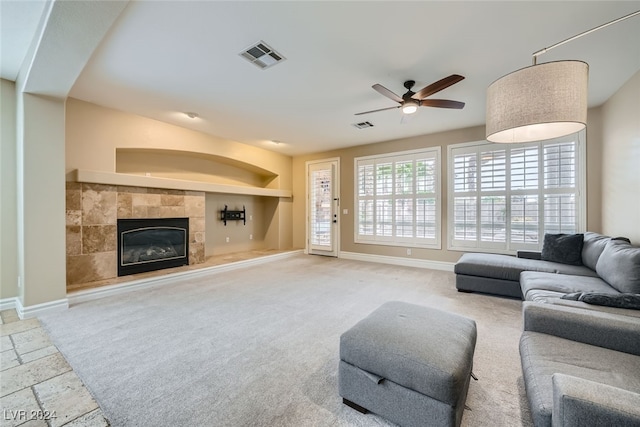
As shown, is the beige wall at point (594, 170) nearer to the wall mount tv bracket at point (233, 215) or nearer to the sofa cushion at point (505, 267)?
the sofa cushion at point (505, 267)

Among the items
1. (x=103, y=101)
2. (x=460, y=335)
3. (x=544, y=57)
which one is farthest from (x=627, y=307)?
(x=103, y=101)

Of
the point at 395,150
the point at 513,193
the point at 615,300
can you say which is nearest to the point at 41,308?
the point at 615,300

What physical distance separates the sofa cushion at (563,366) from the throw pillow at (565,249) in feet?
8.55

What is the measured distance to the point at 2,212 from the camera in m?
3.19

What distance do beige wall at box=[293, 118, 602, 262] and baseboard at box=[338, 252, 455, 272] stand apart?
2.8 inches

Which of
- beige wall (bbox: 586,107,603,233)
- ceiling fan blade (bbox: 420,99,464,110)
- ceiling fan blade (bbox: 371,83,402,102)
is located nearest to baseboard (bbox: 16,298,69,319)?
ceiling fan blade (bbox: 371,83,402,102)

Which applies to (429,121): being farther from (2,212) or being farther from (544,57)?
(2,212)

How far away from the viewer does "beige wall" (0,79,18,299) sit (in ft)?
10.5

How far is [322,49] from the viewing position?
2.66m

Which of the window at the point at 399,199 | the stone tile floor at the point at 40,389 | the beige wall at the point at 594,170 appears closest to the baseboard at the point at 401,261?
the window at the point at 399,199

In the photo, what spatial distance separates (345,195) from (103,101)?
4.87 metres

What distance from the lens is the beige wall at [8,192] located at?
3193mm

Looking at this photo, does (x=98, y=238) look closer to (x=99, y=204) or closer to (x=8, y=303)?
(x=99, y=204)

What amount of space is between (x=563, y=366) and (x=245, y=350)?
214cm
